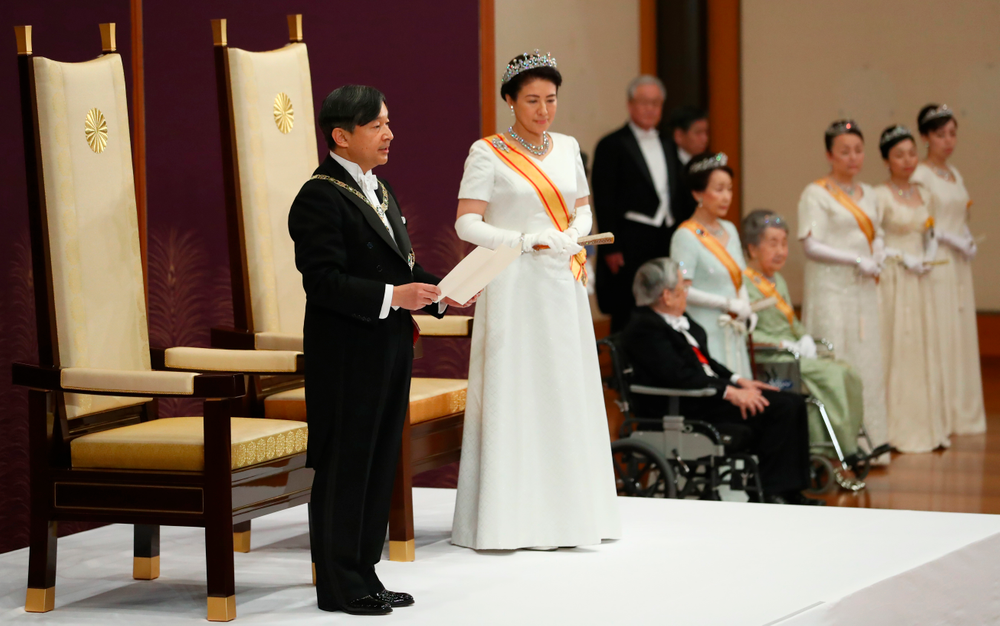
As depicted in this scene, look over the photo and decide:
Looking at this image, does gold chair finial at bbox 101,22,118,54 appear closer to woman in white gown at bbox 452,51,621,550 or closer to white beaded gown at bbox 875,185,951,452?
woman in white gown at bbox 452,51,621,550

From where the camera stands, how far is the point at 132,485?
3.09 meters

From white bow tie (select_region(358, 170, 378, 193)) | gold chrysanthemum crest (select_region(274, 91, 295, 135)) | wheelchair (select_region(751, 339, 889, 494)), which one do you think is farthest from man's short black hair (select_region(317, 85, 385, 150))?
wheelchair (select_region(751, 339, 889, 494))

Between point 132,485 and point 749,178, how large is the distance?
7773 millimetres

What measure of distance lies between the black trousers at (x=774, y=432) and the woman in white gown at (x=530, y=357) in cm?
115

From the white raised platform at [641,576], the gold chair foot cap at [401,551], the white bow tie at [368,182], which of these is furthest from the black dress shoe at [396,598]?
the white bow tie at [368,182]

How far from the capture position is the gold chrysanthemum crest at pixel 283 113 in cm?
394

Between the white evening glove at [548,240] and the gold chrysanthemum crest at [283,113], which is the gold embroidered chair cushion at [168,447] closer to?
the white evening glove at [548,240]

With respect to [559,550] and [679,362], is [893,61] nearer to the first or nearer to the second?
[679,362]

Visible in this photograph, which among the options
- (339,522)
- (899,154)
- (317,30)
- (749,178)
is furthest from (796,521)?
(749,178)

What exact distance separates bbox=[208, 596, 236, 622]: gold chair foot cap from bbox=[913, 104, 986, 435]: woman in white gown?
4789 millimetres

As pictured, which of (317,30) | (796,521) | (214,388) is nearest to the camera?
(214,388)

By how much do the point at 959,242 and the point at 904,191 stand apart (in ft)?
1.62

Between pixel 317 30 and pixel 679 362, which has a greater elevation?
pixel 317 30

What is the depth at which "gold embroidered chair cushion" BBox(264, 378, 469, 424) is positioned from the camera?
372 centimetres
